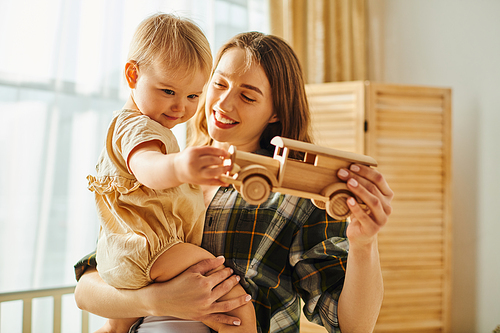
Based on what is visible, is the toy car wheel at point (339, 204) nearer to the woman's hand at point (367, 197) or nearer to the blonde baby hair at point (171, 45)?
the woman's hand at point (367, 197)

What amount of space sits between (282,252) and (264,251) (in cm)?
6

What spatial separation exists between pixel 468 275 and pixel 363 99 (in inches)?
57.9

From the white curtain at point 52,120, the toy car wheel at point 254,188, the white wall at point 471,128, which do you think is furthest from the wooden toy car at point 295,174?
the white wall at point 471,128

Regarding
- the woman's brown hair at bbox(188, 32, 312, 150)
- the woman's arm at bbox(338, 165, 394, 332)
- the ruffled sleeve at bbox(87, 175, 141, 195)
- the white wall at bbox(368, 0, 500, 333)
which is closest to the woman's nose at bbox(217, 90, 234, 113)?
the woman's brown hair at bbox(188, 32, 312, 150)

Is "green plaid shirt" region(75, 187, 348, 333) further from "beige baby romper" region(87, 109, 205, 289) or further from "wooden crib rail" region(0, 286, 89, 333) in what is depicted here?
"wooden crib rail" region(0, 286, 89, 333)

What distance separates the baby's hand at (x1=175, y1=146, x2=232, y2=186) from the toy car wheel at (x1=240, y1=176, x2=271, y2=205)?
58mm

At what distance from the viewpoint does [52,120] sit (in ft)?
6.66

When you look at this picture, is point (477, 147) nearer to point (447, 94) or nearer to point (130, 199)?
point (447, 94)

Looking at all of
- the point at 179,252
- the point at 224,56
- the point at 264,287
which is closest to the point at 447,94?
the point at 224,56

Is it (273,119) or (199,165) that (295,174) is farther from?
(273,119)

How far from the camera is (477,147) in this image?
8.65ft

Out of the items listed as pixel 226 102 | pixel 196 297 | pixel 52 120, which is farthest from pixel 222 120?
pixel 52 120

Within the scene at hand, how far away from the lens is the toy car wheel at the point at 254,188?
690mm

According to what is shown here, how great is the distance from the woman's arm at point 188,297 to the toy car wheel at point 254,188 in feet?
1.33
